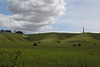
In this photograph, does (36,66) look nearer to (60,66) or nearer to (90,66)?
(60,66)

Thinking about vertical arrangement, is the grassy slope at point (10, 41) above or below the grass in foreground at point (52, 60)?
below

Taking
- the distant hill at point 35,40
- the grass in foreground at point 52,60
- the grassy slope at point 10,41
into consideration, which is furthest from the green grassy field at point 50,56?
the distant hill at point 35,40

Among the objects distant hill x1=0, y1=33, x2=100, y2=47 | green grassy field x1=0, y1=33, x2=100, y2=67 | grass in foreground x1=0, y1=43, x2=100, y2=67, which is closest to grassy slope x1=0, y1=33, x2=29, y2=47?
distant hill x1=0, y1=33, x2=100, y2=47

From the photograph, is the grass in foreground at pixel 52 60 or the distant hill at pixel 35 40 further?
the distant hill at pixel 35 40

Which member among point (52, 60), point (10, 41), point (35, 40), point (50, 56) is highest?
point (52, 60)

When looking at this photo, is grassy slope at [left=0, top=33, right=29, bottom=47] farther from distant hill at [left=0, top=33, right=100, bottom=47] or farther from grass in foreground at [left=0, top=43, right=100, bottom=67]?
grass in foreground at [left=0, top=43, right=100, bottom=67]

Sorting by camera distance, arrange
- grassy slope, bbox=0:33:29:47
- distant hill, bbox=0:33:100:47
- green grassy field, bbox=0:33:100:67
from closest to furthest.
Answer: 1. green grassy field, bbox=0:33:100:67
2. grassy slope, bbox=0:33:29:47
3. distant hill, bbox=0:33:100:47

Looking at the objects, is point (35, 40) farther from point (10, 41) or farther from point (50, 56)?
point (50, 56)

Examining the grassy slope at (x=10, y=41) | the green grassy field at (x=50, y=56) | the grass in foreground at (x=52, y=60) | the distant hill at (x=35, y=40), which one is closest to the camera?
the grass in foreground at (x=52, y=60)

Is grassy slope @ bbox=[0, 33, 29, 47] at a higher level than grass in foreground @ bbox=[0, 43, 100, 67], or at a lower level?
lower

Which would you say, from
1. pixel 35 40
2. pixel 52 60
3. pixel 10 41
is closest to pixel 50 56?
pixel 52 60

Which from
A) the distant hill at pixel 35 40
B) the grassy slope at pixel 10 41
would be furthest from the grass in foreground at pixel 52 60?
the distant hill at pixel 35 40

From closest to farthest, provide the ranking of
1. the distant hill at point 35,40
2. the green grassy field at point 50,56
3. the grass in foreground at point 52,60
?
the grass in foreground at point 52,60
the green grassy field at point 50,56
the distant hill at point 35,40

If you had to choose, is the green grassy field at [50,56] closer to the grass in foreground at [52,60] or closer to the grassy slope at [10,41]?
the grass in foreground at [52,60]
